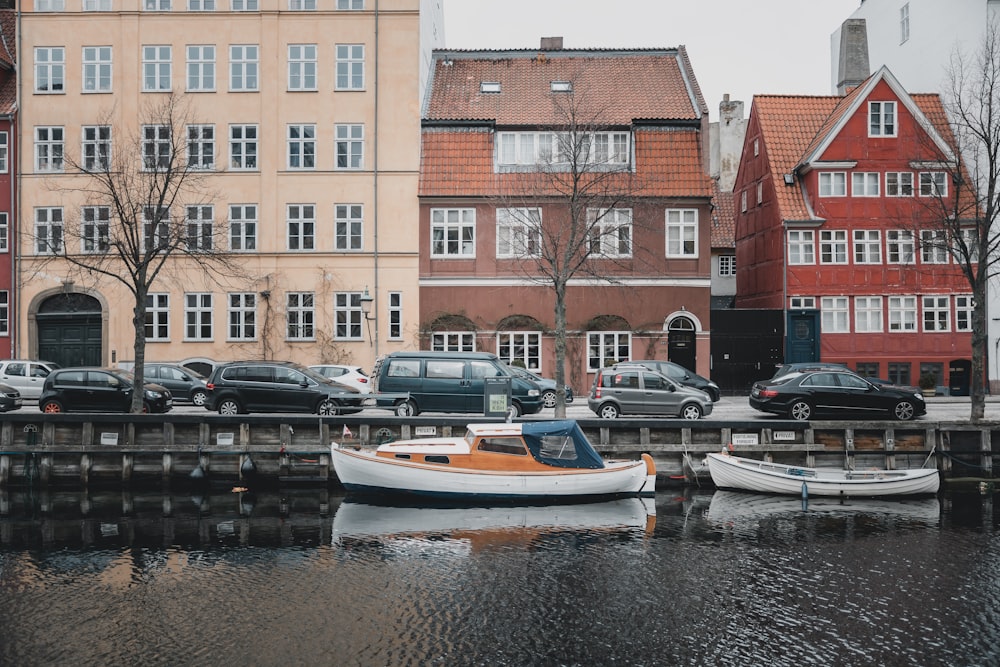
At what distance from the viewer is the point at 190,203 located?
40375mm

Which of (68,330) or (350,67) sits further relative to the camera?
(350,67)

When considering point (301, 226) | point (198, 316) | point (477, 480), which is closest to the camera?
point (477, 480)

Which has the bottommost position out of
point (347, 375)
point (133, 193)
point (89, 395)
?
point (89, 395)

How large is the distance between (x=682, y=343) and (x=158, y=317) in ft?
77.0

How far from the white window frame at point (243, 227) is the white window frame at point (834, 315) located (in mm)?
25961

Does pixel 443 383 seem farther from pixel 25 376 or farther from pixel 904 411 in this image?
pixel 25 376

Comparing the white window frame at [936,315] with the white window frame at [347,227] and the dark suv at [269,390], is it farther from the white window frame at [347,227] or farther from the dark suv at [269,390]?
the dark suv at [269,390]

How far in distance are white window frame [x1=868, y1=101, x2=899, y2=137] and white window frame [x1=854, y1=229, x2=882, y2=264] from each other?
453cm

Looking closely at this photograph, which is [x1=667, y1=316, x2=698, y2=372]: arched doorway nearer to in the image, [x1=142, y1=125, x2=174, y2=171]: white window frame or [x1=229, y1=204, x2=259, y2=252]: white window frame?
[x1=229, y1=204, x2=259, y2=252]: white window frame

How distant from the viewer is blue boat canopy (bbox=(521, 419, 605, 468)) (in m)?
22.5

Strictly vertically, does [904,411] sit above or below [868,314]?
below

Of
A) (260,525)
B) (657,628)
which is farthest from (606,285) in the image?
(657,628)

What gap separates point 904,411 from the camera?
28.7 metres

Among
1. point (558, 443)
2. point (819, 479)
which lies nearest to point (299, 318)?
point (558, 443)
